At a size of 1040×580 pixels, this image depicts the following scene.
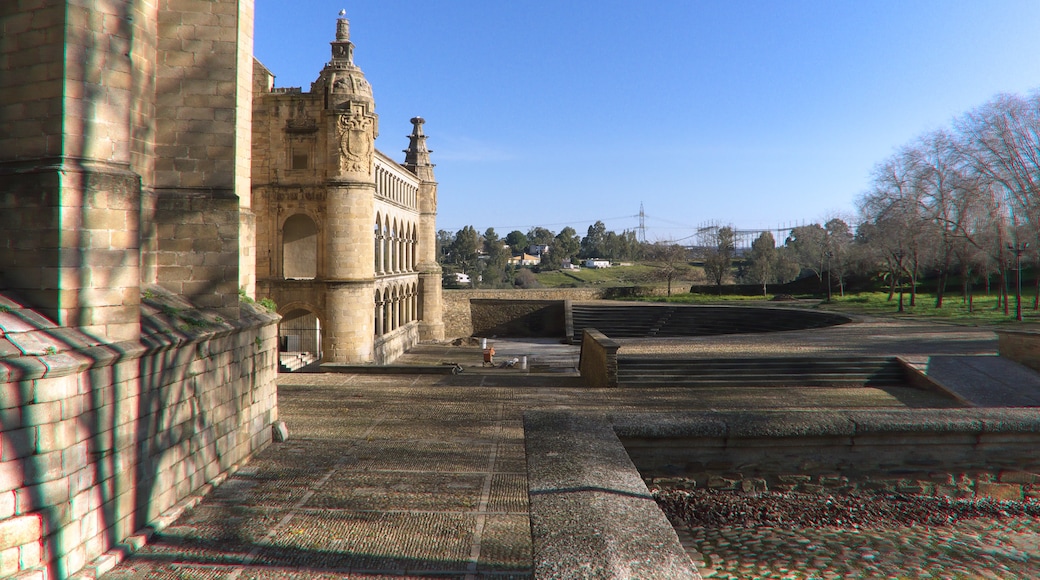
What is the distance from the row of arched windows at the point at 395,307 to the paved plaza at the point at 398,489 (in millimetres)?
14153

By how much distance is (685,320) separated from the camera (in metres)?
36.5

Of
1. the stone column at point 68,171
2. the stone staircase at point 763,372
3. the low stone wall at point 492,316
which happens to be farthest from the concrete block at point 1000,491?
the low stone wall at point 492,316

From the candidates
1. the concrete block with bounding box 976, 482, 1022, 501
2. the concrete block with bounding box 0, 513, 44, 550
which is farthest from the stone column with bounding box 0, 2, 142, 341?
the concrete block with bounding box 976, 482, 1022, 501

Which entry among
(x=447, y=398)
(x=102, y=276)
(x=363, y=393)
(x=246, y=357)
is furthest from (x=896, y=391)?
(x=102, y=276)

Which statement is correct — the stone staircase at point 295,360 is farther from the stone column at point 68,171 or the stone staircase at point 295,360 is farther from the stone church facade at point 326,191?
the stone column at point 68,171

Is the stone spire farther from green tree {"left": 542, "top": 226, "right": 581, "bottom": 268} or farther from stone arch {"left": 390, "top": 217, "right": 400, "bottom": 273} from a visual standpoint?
green tree {"left": 542, "top": 226, "right": 581, "bottom": 268}

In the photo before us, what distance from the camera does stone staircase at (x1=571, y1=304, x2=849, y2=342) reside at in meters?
32.0

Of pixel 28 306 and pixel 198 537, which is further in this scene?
pixel 198 537

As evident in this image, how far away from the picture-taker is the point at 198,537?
5.83 meters

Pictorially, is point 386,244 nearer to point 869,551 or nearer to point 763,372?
point 763,372

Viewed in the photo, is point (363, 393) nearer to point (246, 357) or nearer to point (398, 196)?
point (246, 357)

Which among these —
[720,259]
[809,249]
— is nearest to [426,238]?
[720,259]

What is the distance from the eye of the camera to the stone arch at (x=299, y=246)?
2512cm

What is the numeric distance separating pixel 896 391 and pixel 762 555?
10.4 metres
